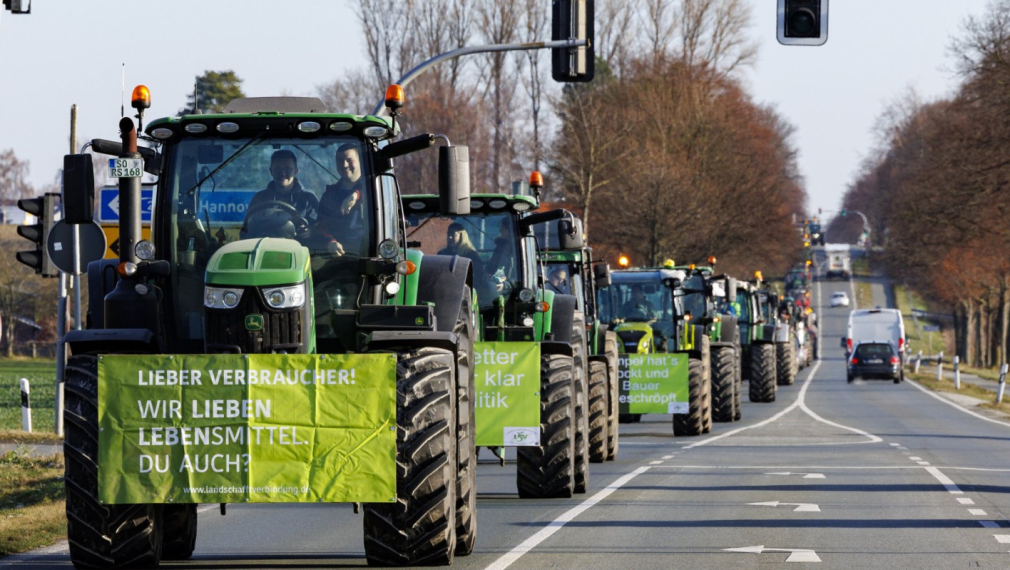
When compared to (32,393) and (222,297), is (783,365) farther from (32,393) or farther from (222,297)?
(222,297)

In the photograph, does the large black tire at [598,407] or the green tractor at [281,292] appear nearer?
the green tractor at [281,292]

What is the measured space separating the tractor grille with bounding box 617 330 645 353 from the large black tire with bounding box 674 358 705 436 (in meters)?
1.35

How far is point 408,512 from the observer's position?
941 centimetres

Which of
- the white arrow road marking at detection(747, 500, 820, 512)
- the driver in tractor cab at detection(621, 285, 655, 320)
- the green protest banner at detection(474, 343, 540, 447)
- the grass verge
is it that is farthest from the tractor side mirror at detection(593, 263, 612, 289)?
the driver in tractor cab at detection(621, 285, 655, 320)

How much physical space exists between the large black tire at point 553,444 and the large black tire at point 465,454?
3.95 m

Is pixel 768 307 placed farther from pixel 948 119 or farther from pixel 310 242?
pixel 310 242

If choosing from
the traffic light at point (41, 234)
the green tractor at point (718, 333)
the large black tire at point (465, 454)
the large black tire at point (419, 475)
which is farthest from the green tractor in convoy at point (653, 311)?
the large black tire at point (419, 475)

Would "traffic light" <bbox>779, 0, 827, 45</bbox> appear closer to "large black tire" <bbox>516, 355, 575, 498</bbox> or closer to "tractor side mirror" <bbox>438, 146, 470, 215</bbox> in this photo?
"large black tire" <bbox>516, 355, 575, 498</bbox>

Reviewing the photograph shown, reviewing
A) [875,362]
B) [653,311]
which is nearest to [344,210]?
[653,311]

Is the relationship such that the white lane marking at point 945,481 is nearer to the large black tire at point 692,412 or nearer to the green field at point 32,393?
the large black tire at point 692,412

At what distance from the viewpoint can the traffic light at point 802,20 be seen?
16.3m

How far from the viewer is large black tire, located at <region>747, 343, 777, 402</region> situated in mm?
40656

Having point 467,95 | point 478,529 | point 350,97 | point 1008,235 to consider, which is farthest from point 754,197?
point 478,529

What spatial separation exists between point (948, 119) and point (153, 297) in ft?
161
